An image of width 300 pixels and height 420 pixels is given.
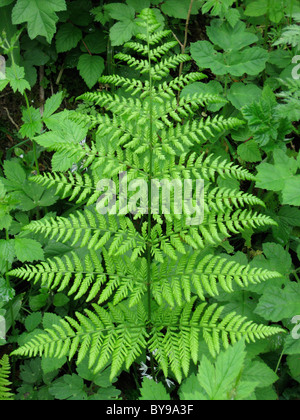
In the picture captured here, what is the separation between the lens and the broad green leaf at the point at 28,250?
7.82ft

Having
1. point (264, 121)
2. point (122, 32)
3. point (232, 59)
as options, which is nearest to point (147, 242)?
point (264, 121)

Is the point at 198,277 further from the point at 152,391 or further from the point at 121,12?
the point at 121,12

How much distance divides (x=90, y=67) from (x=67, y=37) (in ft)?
1.05

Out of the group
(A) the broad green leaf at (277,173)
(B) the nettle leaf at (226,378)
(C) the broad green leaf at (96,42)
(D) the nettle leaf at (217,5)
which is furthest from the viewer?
(C) the broad green leaf at (96,42)

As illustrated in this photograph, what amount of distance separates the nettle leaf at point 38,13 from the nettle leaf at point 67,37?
1.57 ft

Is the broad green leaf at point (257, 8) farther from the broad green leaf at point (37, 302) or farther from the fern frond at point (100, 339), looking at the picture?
the broad green leaf at point (37, 302)

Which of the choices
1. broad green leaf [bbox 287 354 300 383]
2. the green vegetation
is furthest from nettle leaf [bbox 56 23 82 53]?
broad green leaf [bbox 287 354 300 383]

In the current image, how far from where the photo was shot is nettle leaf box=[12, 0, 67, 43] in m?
2.78

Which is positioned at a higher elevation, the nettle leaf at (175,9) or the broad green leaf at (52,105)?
the nettle leaf at (175,9)

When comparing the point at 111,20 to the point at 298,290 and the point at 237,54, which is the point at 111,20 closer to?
the point at 237,54

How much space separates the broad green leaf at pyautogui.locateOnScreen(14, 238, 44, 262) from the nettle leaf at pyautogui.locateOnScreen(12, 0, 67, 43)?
1430 millimetres

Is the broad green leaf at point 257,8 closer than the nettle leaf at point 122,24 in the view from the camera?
No

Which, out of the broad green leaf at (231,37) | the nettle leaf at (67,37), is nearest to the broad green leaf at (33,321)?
the nettle leaf at (67,37)

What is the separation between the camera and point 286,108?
2533 millimetres
